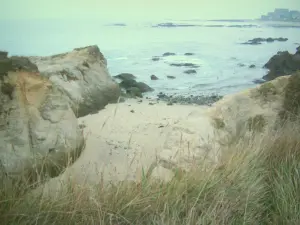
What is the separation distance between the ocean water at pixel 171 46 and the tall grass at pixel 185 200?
7.75 feet

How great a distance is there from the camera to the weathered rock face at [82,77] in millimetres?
6922

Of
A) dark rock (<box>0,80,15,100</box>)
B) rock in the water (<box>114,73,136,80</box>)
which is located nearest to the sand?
dark rock (<box>0,80,15,100</box>)

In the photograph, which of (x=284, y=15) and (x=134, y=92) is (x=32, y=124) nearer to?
(x=284, y=15)

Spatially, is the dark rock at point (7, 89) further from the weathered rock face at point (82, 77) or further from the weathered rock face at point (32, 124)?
the weathered rock face at point (82, 77)

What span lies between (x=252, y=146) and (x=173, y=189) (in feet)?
3.77

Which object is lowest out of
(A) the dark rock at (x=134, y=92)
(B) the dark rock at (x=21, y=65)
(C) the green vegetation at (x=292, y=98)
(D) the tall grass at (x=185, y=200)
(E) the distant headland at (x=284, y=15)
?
(A) the dark rock at (x=134, y=92)

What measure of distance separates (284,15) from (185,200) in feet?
15.5

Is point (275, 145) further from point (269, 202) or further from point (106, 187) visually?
point (106, 187)

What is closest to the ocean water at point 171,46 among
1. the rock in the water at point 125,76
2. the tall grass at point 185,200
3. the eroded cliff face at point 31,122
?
the rock in the water at point 125,76

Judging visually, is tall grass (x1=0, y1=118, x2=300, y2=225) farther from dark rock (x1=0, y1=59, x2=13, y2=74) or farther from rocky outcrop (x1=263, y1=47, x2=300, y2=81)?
rocky outcrop (x1=263, y1=47, x2=300, y2=81)

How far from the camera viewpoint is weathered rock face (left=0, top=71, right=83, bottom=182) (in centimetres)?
353

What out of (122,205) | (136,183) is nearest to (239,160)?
(136,183)

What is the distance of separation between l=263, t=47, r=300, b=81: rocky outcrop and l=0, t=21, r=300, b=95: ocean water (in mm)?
218

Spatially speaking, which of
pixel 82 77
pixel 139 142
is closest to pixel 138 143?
pixel 139 142
